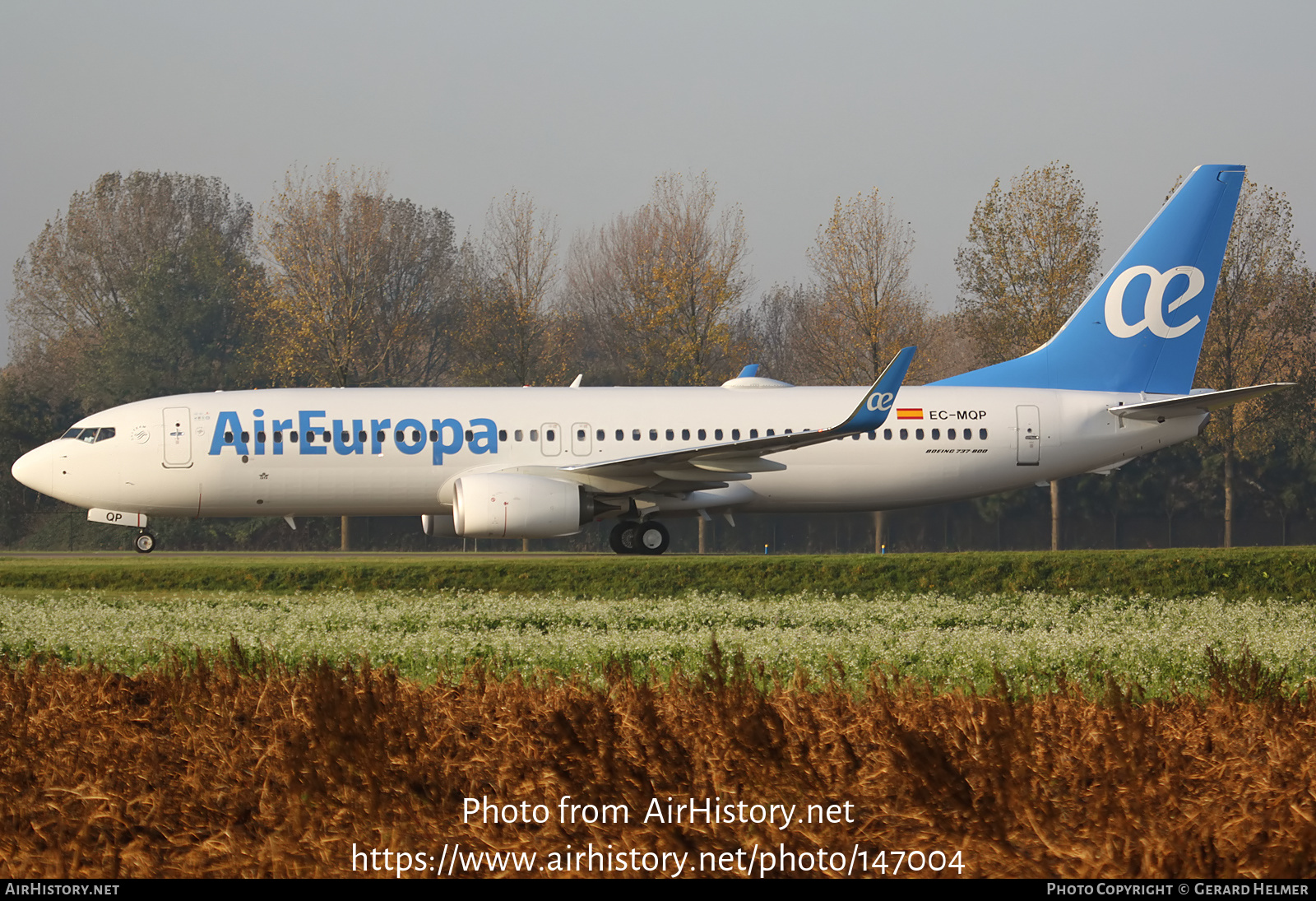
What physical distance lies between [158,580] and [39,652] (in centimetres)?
914

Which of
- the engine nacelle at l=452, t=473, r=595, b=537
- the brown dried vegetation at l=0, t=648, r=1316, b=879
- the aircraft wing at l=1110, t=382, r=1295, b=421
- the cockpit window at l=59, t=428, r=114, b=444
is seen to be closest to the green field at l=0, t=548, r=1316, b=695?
the brown dried vegetation at l=0, t=648, r=1316, b=879

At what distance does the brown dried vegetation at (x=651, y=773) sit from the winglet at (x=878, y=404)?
14375mm

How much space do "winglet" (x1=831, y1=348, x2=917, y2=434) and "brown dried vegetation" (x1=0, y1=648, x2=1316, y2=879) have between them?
47.2 feet

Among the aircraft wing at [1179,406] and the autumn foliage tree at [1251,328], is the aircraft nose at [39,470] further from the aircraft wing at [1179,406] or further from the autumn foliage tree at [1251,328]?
the autumn foliage tree at [1251,328]

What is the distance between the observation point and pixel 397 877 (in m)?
4.67

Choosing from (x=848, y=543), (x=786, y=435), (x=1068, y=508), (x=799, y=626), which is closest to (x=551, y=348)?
(x=848, y=543)

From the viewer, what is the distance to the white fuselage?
24.1 meters

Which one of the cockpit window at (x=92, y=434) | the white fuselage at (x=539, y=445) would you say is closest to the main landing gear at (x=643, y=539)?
the white fuselage at (x=539, y=445)

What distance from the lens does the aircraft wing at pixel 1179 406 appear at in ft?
78.3

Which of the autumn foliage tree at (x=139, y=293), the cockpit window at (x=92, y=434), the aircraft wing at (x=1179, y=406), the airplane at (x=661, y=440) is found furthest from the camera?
the autumn foliage tree at (x=139, y=293)

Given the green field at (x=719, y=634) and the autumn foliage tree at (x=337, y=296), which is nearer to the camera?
the green field at (x=719, y=634)

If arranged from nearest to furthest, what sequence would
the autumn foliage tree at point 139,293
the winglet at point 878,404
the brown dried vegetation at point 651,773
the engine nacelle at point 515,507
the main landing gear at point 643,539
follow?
the brown dried vegetation at point 651,773, the winglet at point 878,404, the engine nacelle at point 515,507, the main landing gear at point 643,539, the autumn foliage tree at point 139,293

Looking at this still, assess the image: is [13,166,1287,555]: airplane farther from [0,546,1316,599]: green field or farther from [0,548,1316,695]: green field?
[0,546,1316,599]: green field

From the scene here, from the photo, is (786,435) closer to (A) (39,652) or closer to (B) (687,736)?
(A) (39,652)
